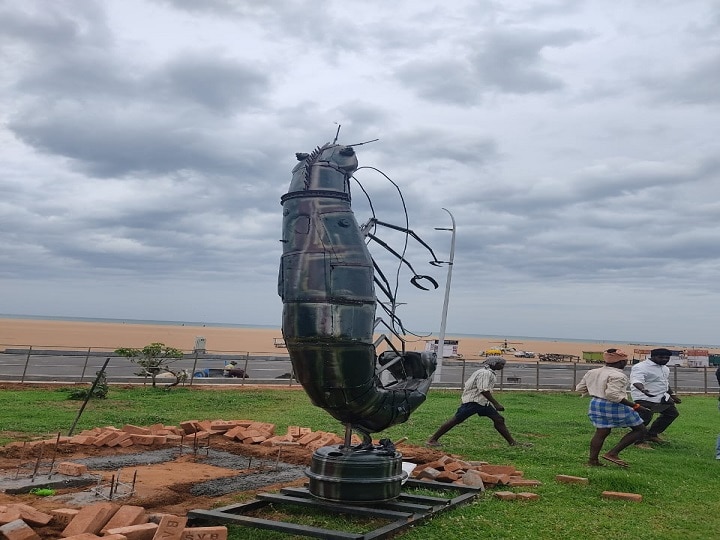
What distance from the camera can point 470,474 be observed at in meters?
7.39

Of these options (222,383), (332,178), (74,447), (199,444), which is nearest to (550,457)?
(199,444)

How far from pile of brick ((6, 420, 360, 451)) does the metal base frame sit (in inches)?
104

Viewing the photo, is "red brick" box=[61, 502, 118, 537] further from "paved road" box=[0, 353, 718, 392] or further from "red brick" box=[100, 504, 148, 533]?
"paved road" box=[0, 353, 718, 392]

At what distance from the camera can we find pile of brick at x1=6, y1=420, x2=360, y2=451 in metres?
9.07

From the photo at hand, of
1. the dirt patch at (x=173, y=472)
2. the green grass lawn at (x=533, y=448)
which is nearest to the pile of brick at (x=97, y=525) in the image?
the dirt patch at (x=173, y=472)

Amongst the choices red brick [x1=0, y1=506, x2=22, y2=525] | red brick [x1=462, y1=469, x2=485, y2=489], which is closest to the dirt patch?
red brick [x1=0, y1=506, x2=22, y2=525]

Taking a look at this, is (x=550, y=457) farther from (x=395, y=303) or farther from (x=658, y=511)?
(x=395, y=303)

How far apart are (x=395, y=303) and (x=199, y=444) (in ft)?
15.4

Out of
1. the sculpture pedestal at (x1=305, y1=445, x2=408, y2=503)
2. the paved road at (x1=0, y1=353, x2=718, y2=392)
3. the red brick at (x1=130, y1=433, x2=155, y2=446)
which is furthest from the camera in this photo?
the paved road at (x1=0, y1=353, x2=718, y2=392)

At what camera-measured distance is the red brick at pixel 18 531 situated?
4.51 meters

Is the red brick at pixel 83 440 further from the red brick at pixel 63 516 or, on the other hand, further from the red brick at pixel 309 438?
the red brick at pixel 63 516

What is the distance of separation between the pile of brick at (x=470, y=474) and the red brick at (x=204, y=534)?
335 centimetres

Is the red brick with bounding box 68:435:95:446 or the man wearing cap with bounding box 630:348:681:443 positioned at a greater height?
the man wearing cap with bounding box 630:348:681:443

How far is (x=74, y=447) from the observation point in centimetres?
875
